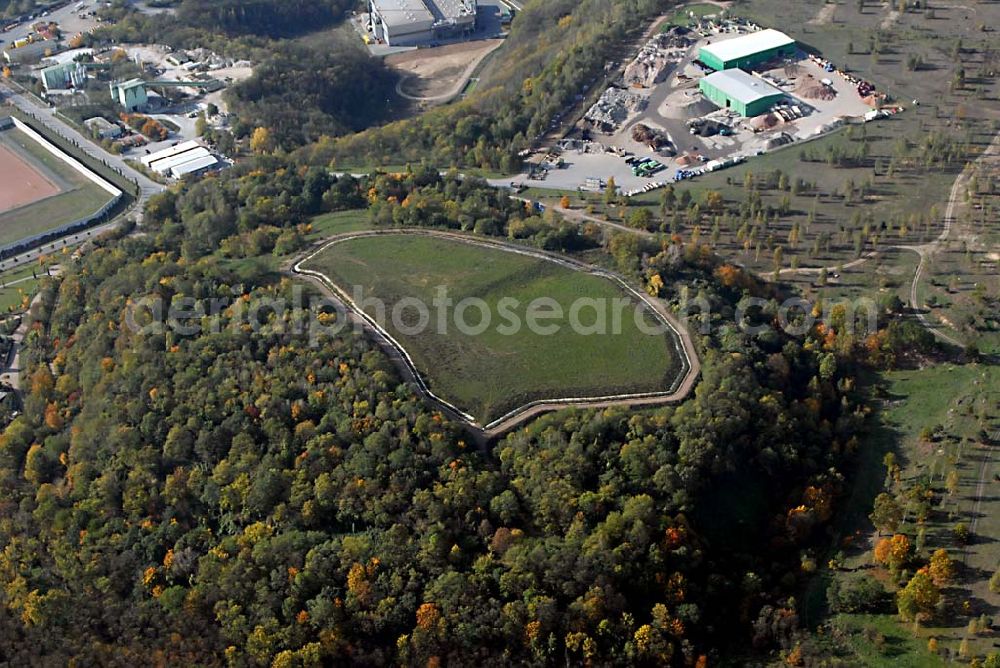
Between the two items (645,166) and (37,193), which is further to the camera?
(37,193)

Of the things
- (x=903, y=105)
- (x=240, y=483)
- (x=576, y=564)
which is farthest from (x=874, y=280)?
(x=240, y=483)

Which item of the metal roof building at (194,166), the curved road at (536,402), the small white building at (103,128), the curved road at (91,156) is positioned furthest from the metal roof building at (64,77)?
the curved road at (536,402)

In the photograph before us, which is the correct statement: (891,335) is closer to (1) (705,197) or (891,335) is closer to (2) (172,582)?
(1) (705,197)

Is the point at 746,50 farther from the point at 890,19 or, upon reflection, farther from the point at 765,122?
the point at 890,19

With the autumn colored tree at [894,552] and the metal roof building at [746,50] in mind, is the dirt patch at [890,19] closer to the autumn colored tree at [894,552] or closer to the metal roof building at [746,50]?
the metal roof building at [746,50]

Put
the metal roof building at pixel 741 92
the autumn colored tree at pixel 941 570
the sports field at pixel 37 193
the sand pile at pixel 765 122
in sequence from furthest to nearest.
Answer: the metal roof building at pixel 741 92
the sand pile at pixel 765 122
the sports field at pixel 37 193
the autumn colored tree at pixel 941 570

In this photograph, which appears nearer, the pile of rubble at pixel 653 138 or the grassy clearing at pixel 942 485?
the grassy clearing at pixel 942 485

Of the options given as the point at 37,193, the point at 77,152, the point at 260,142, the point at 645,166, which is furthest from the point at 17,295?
the point at 645,166
